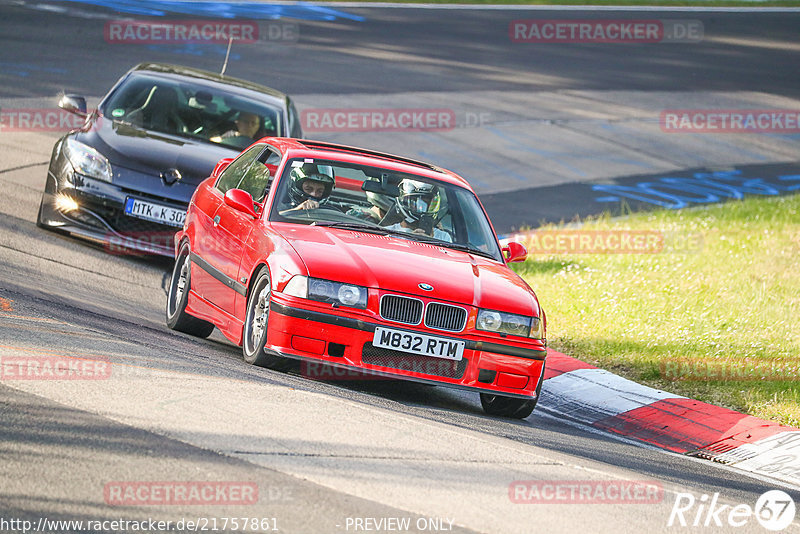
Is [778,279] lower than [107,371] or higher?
lower

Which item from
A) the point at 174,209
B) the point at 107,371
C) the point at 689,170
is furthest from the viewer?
the point at 689,170

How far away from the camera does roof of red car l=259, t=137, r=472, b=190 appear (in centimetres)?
909

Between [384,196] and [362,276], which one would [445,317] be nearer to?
[362,276]

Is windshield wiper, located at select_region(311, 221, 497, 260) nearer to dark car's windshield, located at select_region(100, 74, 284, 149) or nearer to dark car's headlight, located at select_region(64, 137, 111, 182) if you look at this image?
dark car's headlight, located at select_region(64, 137, 111, 182)

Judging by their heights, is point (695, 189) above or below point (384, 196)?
below

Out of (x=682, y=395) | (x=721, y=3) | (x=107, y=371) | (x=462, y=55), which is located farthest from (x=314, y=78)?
(x=721, y=3)

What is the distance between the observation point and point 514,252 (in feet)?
29.8

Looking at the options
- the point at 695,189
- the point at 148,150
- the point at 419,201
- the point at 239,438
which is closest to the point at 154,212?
the point at 148,150

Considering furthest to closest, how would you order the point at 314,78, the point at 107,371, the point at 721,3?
1. the point at 721,3
2. the point at 314,78
3. the point at 107,371

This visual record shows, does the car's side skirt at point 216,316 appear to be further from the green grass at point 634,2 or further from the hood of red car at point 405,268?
the green grass at point 634,2

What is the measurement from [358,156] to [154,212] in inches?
118

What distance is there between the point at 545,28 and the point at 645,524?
99.8 ft

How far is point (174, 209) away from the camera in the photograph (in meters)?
11.5

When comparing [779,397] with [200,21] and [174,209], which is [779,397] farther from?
[200,21]
